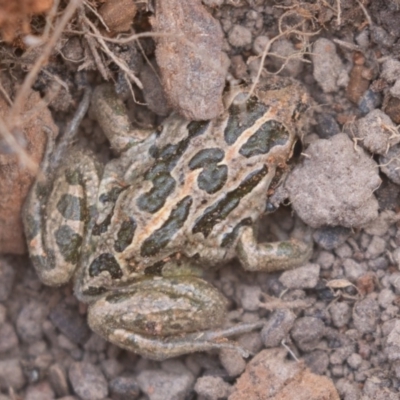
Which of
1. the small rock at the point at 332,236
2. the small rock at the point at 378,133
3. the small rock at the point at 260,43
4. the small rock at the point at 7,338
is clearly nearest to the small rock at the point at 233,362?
the small rock at the point at 332,236

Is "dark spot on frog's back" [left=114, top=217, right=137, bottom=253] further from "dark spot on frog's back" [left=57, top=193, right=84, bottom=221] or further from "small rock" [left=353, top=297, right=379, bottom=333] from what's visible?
"small rock" [left=353, top=297, right=379, bottom=333]

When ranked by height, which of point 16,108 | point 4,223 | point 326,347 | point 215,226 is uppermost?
point 16,108

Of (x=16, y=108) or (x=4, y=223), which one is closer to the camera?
(x=16, y=108)

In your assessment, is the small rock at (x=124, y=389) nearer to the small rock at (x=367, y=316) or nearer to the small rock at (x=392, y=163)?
the small rock at (x=367, y=316)

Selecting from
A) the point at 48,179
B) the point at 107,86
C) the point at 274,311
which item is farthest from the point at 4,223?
the point at 274,311

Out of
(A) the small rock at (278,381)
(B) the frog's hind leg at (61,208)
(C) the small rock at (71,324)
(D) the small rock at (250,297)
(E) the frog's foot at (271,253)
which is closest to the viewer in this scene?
(A) the small rock at (278,381)

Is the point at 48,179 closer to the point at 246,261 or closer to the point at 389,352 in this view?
the point at 246,261
